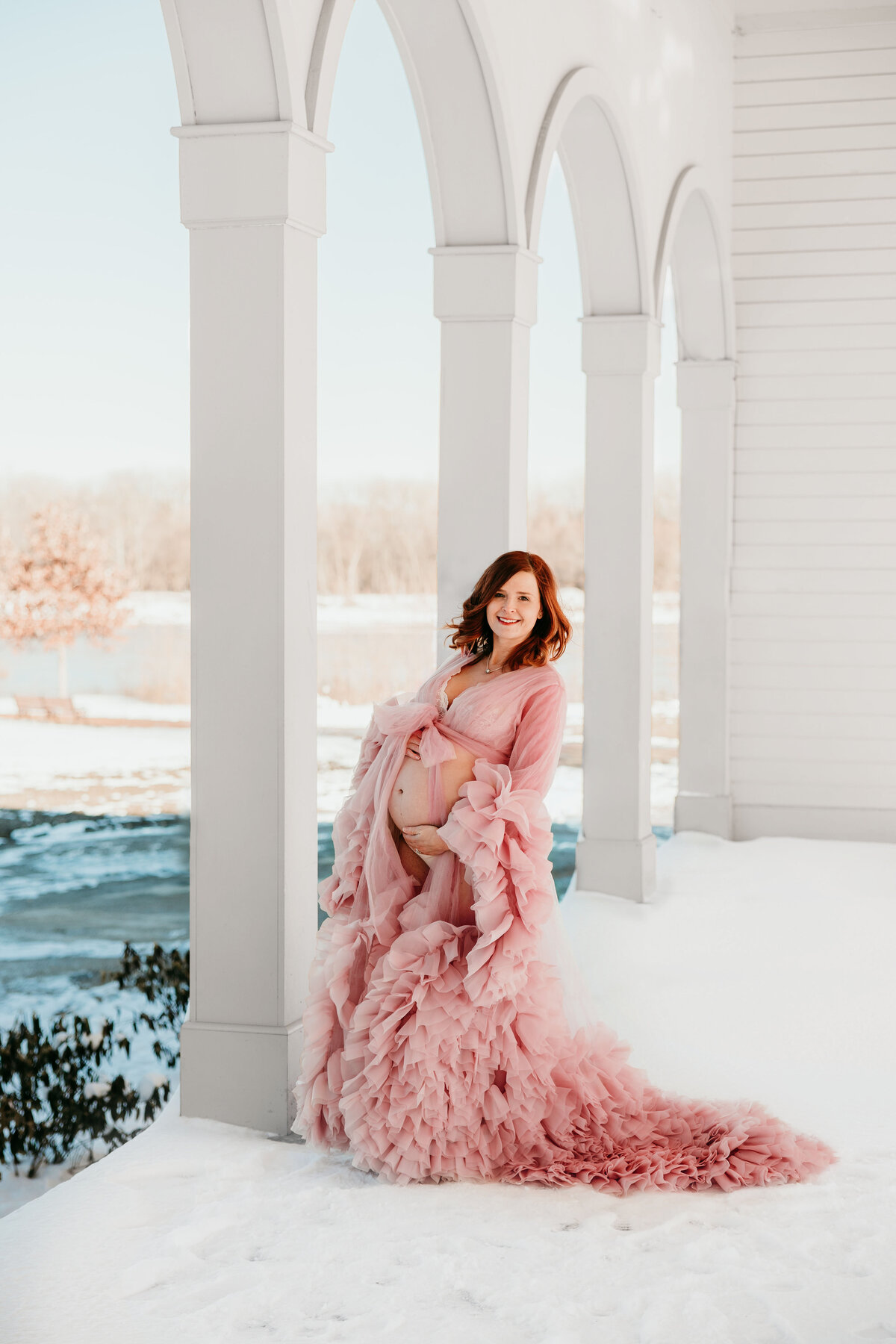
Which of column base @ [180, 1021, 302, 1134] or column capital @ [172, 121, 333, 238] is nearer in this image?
column capital @ [172, 121, 333, 238]

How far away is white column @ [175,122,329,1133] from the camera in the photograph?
11.2ft

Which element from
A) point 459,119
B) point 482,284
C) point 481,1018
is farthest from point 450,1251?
point 459,119

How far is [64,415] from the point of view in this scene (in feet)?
55.2

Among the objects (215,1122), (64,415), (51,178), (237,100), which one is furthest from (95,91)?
(215,1122)

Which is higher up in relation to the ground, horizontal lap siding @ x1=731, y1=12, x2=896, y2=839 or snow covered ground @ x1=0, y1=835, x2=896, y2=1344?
horizontal lap siding @ x1=731, y1=12, x2=896, y2=839

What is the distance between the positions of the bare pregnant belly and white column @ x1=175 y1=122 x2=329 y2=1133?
294mm

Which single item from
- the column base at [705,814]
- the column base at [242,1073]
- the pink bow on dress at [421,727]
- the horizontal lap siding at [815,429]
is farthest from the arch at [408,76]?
the column base at [705,814]

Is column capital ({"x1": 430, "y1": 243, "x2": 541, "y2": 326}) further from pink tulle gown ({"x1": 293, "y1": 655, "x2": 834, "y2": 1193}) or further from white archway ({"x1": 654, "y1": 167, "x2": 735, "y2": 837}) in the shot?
white archway ({"x1": 654, "y1": 167, "x2": 735, "y2": 837})

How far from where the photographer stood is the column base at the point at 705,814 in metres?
8.74

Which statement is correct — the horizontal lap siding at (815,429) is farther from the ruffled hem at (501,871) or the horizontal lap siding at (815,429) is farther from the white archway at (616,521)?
the ruffled hem at (501,871)

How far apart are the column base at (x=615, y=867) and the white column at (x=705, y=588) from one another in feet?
7.21

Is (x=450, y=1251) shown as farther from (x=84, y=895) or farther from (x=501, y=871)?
(x=84, y=895)

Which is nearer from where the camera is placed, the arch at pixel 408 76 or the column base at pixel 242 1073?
the arch at pixel 408 76

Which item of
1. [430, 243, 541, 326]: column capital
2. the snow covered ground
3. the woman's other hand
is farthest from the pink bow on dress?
[430, 243, 541, 326]: column capital
